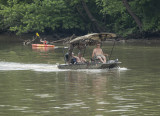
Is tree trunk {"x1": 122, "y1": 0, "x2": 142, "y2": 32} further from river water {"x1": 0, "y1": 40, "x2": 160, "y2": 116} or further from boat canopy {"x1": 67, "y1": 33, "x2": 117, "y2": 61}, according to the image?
river water {"x1": 0, "y1": 40, "x2": 160, "y2": 116}

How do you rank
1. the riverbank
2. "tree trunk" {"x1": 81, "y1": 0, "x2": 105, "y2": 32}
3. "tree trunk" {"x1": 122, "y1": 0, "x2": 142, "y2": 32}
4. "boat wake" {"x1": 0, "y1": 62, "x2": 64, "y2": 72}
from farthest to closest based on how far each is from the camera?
"tree trunk" {"x1": 81, "y1": 0, "x2": 105, "y2": 32} < "tree trunk" {"x1": 122, "y1": 0, "x2": 142, "y2": 32} < the riverbank < "boat wake" {"x1": 0, "y1": 62, "x2": 64, "y2": 72}

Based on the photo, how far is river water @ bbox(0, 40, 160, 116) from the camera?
Answer: 1449 cm

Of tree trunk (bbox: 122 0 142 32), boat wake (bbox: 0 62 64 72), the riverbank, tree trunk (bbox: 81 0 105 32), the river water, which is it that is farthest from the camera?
tree trunk (bbox: 81 0 105 32)

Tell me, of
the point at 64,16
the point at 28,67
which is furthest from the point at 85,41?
the point at 64,16

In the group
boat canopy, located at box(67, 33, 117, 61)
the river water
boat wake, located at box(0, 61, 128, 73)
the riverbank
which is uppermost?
the riverbank

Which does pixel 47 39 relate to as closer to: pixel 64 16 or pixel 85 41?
pixel 64 16

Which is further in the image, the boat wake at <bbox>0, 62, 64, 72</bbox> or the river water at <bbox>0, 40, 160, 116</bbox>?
the boat wake at <bbox>0, 62, 64, 72</bbox>

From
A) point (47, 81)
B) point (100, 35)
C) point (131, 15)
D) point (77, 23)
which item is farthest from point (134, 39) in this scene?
point (47, 81)

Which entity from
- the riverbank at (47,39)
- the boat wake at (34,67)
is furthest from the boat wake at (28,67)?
the riverbank at (47,39)

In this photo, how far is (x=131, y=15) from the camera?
6238cm

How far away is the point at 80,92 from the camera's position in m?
18.1

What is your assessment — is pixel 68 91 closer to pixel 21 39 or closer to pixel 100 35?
pixel 100 35

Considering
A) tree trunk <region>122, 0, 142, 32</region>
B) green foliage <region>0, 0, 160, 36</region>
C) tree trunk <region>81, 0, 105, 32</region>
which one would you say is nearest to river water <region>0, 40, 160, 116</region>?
tree trunk <region>122, 0, 142, 32</region>

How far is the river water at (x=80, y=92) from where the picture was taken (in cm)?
1449
